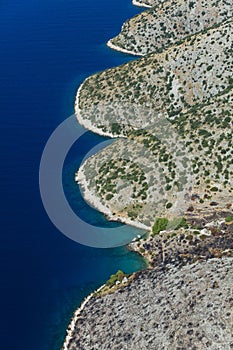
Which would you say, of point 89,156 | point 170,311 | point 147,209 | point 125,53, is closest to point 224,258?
point 170,311

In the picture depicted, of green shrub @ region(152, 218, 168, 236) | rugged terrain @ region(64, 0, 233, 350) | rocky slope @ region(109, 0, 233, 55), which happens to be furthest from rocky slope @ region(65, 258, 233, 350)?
rocky slope @ region(109, 0, 233, 55)

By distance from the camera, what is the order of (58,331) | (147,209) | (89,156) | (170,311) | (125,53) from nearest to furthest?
(170,311)
(58,331)
(147,209)
(89,156)
(125,53)

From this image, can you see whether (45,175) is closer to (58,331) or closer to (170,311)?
(58,331)

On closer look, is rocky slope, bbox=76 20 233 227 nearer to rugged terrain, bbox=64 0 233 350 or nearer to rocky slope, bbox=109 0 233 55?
rugged terrain, bbox=64 0 233 350

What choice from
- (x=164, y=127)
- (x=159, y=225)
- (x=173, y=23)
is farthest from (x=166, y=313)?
(x=173, y=23)

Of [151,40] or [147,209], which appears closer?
[147,209]

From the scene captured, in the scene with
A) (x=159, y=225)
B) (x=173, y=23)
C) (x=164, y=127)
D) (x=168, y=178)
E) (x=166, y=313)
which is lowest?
(x=166, y=313)

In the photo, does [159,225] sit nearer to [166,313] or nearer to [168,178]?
[168,178]

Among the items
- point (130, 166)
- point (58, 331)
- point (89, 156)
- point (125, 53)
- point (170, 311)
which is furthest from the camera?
point (125, 53)
